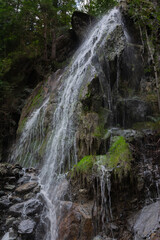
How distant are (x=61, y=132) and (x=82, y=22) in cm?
993

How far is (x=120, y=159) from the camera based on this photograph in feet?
15.5

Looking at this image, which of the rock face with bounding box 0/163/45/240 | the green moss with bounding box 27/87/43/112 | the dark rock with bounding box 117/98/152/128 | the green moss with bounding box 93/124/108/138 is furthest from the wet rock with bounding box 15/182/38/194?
the green moss with bounding box 27/87/43/112

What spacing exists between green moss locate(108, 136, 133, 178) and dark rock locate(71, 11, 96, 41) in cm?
1093

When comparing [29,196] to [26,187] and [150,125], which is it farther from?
[150,125]

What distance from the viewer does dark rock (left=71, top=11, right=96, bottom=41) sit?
13484mm

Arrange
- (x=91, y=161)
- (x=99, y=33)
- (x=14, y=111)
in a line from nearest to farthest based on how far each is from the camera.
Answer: (x=91, y=161) → (x=99, y=33) → (x=14, y=111)

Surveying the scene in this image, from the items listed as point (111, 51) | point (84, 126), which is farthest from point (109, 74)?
point (84, 126)

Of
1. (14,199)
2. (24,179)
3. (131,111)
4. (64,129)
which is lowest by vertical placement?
(14,199)

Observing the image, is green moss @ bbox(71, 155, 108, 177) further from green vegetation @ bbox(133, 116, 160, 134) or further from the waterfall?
green vegetation @ bbox(133, 116, 160, 134)

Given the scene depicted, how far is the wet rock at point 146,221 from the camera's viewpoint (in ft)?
11.4

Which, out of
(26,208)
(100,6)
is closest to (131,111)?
(26,208)

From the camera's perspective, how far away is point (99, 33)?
11031mm

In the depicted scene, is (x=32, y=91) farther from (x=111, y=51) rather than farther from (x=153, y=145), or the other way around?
(x=153, y=145)

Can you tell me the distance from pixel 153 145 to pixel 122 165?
2607mm
